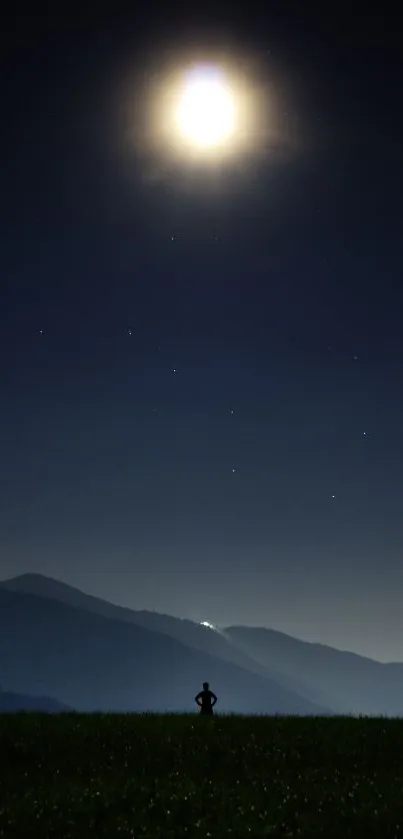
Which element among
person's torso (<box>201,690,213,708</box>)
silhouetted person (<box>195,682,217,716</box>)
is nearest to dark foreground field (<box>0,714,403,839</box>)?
silhouetted person (<box>195,682,217,716</box>)

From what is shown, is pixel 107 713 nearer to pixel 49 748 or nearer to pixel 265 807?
pixel 49 748

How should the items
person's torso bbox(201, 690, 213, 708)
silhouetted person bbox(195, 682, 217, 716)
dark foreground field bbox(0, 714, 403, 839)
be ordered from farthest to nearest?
person's torso bbox(201, 690, 213, 708)
silhouetted person bbox(195, 682, 217, 716)
dark foreground field bbox(0, 714, 403, 839)

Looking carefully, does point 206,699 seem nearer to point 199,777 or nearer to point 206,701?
point 206,701

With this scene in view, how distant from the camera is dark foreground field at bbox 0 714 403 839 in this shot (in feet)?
59.9

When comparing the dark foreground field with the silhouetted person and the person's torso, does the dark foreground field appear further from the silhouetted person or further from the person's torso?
the person's torso

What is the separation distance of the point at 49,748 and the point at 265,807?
7.13m

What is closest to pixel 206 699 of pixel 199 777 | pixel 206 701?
pixel 206 701

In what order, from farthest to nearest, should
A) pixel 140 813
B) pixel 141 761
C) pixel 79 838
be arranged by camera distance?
pixel 141 761, pixel 140 813, pixel 79 838

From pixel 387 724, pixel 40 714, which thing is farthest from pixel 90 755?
pixel 387 724

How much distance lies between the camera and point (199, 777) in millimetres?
22062

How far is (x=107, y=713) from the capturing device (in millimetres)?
28672

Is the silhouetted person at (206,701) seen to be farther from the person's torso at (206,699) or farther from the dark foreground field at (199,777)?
the dark foreground field at (199,777)

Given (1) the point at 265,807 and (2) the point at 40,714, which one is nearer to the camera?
(1) the point at 265,807

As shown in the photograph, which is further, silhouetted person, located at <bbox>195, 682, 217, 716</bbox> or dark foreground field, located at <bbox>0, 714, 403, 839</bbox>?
silhouetted person, located at <bbox>195, 682, 217, 716</bbox>
